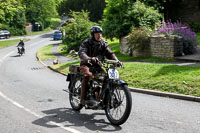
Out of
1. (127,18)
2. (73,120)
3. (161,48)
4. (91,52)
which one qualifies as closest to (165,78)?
(91,52)

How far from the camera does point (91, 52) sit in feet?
23.3

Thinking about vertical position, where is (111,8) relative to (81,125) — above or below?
above

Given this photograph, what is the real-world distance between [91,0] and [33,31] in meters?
28.5

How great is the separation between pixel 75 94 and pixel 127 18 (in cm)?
1563

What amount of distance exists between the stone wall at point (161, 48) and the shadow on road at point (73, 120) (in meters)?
10.7

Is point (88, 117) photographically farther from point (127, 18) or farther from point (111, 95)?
point (127, 18)

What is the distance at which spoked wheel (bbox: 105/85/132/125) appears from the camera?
19.3 ft

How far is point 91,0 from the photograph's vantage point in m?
65.8

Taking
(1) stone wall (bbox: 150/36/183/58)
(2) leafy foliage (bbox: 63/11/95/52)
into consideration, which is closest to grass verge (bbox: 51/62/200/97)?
(1) stone wall (bbox: 150/36/183/58)

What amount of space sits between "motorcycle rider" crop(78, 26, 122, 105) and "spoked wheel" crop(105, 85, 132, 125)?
67 cm

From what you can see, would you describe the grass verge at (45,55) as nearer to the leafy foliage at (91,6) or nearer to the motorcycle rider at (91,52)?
the motorcycle rider at (91,52)

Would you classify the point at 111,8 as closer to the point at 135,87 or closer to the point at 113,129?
the point at 135,87

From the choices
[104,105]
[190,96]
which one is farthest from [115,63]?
[190,96]

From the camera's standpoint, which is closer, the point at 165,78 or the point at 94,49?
the point at 94,49
